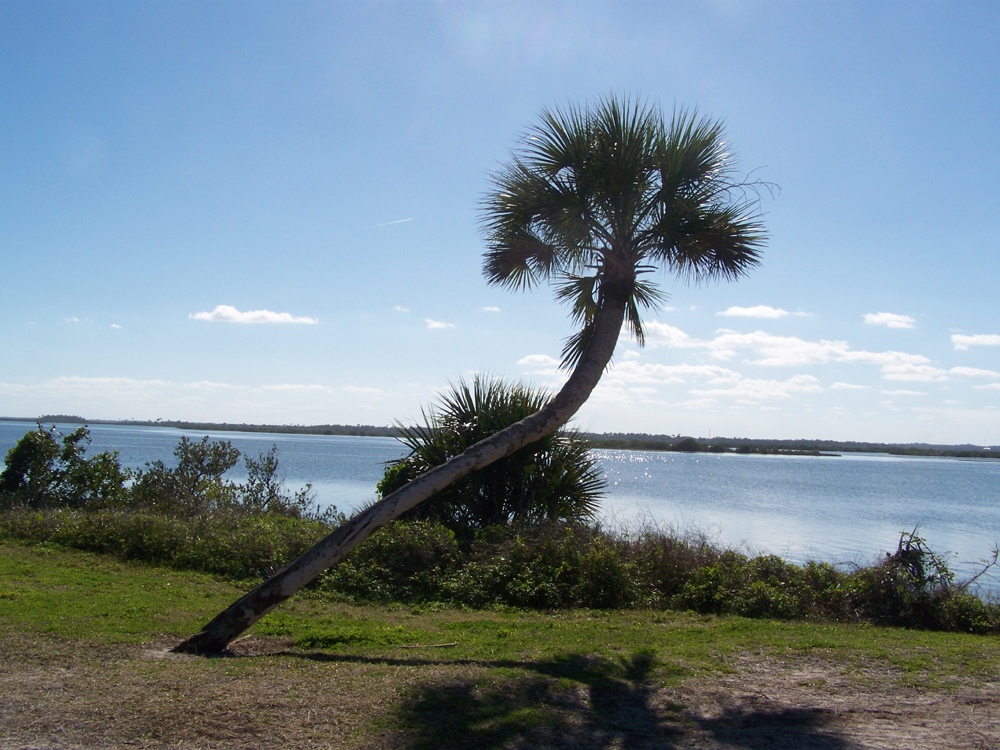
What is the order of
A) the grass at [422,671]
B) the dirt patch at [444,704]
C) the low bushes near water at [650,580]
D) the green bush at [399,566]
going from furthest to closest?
the green bush at [399,566], the low bushes near water at [650,580], the grass at [422,671], the dirt patch at [444,704]

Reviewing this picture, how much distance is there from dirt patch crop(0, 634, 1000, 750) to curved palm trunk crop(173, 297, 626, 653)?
0.33 meters

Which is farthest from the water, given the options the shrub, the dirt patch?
the dirt patch

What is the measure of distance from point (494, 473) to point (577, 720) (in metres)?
8.13

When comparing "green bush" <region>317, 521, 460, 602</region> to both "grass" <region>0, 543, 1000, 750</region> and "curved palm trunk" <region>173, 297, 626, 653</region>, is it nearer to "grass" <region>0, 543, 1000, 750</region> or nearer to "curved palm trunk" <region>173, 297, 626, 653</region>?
"grass" <region>0, 543, 1000, 750</region>

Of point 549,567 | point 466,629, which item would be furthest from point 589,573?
point 466,629

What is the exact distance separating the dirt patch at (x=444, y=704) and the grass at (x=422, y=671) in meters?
0.02

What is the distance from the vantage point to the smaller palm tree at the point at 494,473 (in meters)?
13.0

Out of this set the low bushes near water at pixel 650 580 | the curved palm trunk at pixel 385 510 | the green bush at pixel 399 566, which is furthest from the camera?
the green bush at pixel 399 566

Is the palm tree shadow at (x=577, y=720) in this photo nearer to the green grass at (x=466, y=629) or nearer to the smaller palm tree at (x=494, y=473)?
the green grass at (x=466, y=629)

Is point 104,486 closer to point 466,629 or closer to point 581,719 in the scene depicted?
point 466,629

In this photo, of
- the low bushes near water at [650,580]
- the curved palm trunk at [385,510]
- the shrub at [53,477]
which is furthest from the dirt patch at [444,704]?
the shrub at [53,477]

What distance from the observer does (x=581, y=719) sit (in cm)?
503

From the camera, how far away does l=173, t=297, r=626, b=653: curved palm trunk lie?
664 centimetres

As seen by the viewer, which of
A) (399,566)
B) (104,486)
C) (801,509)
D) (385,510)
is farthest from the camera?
(801,509)
